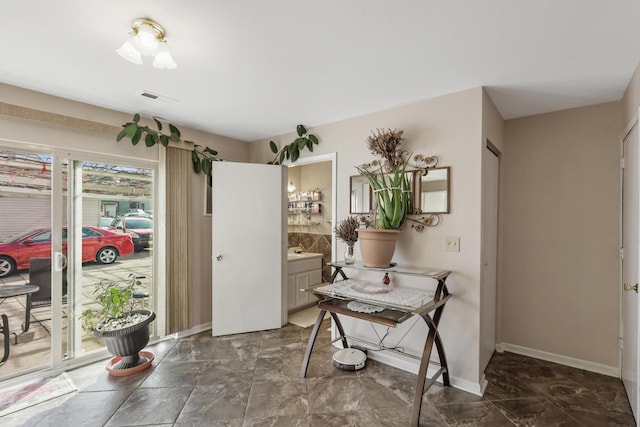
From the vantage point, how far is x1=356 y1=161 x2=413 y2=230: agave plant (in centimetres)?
251

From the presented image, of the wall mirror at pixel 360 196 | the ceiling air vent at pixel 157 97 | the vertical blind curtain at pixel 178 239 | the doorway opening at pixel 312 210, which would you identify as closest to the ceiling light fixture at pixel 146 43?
the ceiling air vent at pixel 157 97

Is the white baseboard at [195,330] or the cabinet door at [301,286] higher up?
the cabinet door at [301,286]

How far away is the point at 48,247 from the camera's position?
2541 millimetres

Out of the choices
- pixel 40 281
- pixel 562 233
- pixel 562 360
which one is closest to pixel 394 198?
pixel 562 233

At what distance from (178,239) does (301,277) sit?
1.71 metres

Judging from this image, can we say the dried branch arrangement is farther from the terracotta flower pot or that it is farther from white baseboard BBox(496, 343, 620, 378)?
white baseboard BBox(496, 343, 620, 378)

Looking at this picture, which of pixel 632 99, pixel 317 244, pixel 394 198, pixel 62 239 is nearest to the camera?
pixel 632 99

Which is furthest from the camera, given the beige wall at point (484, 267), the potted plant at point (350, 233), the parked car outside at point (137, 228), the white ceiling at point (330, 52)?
the parked car outside at point (137, 228)

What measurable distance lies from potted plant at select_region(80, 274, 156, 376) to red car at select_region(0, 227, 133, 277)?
29 centimetres

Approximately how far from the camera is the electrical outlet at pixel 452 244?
2.37 metres

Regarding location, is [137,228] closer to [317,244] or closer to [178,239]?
[178,239]

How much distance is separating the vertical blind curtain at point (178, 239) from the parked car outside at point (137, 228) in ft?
0.66

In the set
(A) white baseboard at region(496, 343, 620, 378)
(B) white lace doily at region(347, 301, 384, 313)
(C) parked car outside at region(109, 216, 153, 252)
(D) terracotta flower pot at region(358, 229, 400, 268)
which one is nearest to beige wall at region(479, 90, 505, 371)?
(A) white baseboard at region(496, 343, 620, 378)

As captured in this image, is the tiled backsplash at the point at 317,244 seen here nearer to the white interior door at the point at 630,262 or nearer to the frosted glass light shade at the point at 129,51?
the white interior door at the point at 630,262
